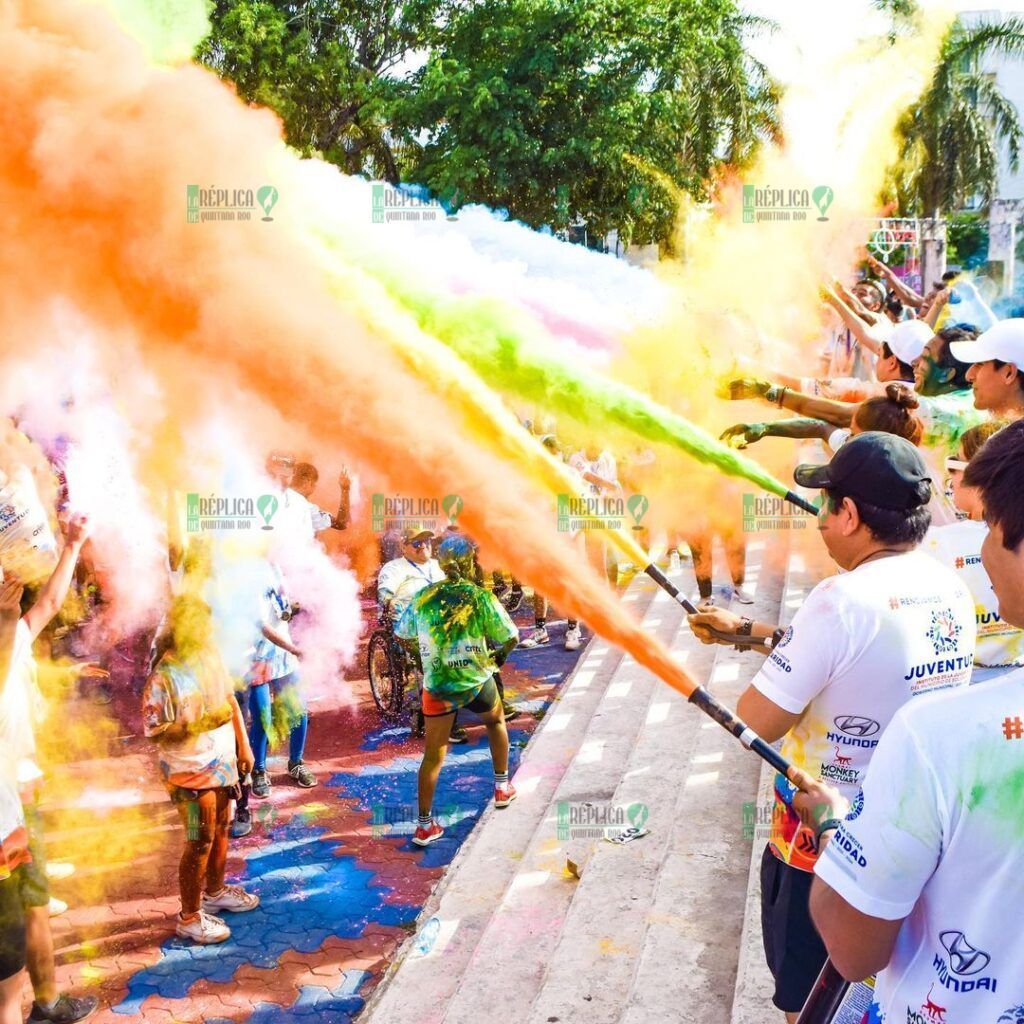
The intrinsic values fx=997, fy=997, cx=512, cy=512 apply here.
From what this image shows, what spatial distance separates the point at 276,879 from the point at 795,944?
3965mm

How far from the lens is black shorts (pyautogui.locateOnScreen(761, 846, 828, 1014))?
297 centimetres

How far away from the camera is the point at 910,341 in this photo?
544 centimetres

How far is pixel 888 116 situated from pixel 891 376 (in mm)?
16293

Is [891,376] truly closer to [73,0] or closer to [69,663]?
[73,0]

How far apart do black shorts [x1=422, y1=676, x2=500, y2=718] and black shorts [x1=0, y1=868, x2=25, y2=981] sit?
2.95 metres

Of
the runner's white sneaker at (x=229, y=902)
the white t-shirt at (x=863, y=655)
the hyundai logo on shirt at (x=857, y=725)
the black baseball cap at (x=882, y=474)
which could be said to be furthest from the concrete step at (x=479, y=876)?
the black baseball cap at (x=882, y=474)

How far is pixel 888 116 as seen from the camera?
1939cm

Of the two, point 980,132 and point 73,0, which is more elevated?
point 980,132

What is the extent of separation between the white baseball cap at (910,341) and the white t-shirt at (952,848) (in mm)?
4147

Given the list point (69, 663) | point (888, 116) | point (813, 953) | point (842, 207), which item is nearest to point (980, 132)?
point (888, 116)

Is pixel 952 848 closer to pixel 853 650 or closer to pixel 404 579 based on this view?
pixel 853 650

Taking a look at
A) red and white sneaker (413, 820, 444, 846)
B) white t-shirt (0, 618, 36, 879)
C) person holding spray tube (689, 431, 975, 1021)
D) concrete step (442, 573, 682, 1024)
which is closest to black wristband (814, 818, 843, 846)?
person holding spray tube (689, 431, 975, 1021)

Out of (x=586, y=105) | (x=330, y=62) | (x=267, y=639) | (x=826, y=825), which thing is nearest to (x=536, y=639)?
(x=267, y=639)

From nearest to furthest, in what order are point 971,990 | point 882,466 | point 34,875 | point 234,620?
point 971,990 → point 882,466 → point 34,875 → point 234,620
